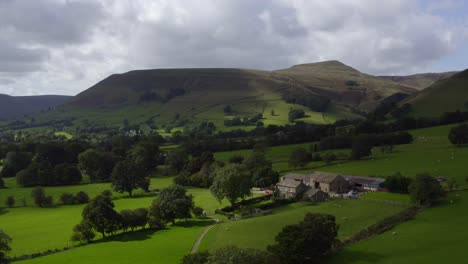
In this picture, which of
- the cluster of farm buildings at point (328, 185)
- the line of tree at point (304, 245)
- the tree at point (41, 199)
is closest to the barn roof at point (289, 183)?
the cluster of farm buildings at point (328, 185)

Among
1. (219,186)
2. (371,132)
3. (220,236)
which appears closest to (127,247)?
(220,236)

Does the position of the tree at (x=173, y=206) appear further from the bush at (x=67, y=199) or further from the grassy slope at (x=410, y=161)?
the grassy slope at (x=410, y=161)

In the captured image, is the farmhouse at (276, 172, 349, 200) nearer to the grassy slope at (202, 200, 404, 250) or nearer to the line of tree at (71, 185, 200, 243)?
the grassy slope at (202, 200, 404, 250)

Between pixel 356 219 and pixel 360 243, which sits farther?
pixel 356 219

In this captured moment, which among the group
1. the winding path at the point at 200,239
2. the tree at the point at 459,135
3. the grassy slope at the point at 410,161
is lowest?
the winding path at the point at 200,239

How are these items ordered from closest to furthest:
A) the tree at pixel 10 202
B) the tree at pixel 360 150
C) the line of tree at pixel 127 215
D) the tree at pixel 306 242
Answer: the tree at pixel 306 242
the line of tree at pixel 127 215
the tree at pixel 10 202
the tree at pixel 360 150

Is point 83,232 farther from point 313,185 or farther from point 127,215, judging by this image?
point 313,185

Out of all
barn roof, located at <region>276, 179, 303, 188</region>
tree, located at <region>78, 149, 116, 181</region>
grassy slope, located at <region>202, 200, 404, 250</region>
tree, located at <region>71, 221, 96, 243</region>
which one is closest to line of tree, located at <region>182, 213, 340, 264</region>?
grassy slope, located at <region>202, 200, 404, 250</region>

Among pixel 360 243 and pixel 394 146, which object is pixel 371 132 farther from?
pixel 360 243
